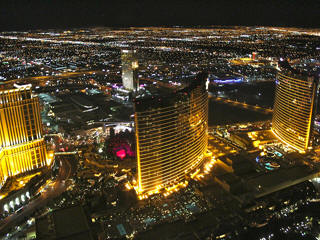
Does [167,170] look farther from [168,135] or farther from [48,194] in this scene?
[48,194]

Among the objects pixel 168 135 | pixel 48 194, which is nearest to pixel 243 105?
pixel 168 135

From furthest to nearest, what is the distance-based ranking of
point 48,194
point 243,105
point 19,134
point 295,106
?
point 243,105
point 295,106
point 19,134
point 48,194

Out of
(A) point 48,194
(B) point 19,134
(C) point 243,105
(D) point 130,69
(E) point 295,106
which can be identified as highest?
(E) point 295,106

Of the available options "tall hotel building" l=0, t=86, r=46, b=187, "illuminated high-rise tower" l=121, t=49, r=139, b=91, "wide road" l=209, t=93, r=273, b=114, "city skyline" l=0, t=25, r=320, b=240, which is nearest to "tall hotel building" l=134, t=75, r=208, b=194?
"city skyline" l=0, t=25, r=320, b=240

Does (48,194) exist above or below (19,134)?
below

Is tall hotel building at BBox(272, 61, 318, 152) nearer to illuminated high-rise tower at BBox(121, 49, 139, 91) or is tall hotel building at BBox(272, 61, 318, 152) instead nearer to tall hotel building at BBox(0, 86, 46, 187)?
tall hotel building at BBox(0, 86, 46, 187)

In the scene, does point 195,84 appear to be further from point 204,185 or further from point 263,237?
point 263,237

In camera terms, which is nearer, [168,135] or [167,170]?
[168,135]

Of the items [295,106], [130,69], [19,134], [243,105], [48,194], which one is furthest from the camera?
[130,69]
